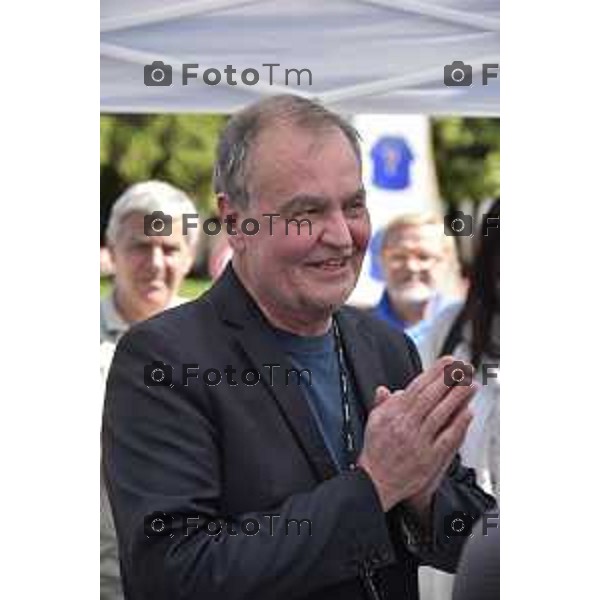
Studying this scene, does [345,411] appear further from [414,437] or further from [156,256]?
[156,256]

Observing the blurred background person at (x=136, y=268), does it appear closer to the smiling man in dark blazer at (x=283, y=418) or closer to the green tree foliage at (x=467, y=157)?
the smiling man in dark blazer at (x=283, y=418)

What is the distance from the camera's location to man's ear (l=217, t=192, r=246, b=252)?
1.50m

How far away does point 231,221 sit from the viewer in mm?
1513

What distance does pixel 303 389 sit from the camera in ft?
4.94

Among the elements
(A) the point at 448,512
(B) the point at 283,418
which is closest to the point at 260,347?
(B) the point at 283,418

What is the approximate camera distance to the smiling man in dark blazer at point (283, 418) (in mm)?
1401

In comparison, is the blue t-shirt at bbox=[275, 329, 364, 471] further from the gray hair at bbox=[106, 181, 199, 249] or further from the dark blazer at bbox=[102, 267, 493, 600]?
the gray hair at bbox=[106, 181, 199, 249]

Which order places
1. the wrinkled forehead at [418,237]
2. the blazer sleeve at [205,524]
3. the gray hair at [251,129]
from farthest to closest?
the wrinkled forehead at [418,237] < the gray hair at [251,129] < the blazer sleeve at [205,524]

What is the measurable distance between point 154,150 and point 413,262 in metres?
0.38

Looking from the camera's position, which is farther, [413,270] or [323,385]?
[413,270]

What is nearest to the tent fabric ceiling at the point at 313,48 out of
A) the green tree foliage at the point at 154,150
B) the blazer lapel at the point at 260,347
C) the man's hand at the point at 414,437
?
the green tree foliage at the point at 154,150

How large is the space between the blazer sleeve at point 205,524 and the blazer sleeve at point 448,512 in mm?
73
